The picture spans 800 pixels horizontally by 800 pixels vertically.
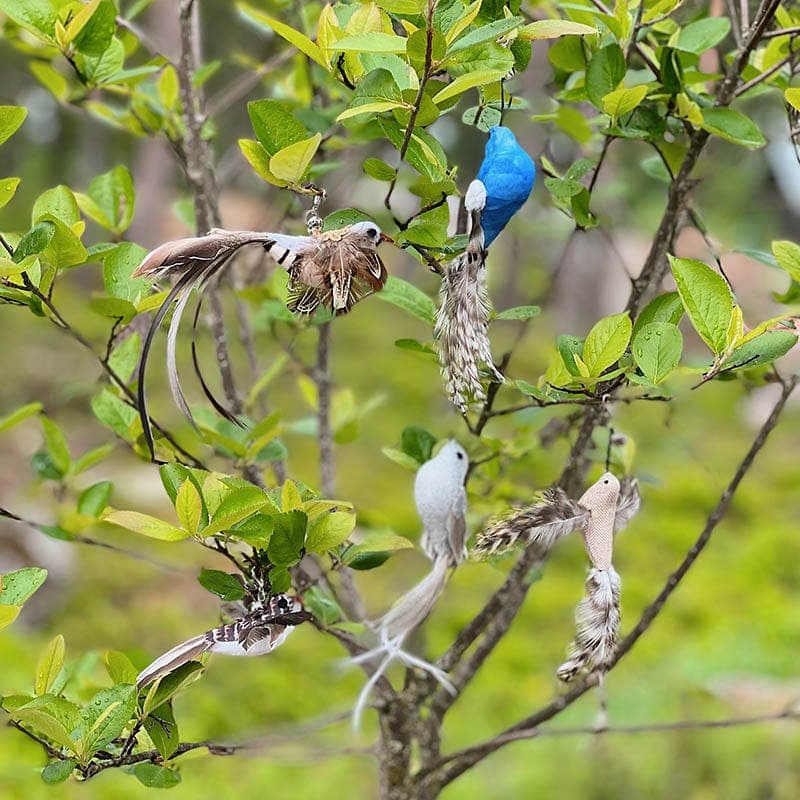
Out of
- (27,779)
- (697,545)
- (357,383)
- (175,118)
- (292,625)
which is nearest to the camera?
(292,625)

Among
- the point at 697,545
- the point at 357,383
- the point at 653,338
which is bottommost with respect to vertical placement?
the point at 357,383

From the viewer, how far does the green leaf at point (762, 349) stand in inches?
21.2

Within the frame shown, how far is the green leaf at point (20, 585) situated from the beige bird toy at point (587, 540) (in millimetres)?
273

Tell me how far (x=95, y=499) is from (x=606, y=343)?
0.48m

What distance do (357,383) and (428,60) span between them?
Result: 4288mm

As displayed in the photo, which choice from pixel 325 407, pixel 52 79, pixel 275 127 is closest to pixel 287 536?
pixel 275 127

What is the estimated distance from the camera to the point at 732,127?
639 millimetres

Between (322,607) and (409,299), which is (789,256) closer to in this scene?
(409,299)

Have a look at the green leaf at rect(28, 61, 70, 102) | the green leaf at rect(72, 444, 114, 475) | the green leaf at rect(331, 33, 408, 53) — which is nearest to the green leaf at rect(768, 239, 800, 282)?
the green leaf at rect(331, 33, 408, 53)

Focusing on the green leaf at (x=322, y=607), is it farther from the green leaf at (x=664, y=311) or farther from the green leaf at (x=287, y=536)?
the green leaf at (x=664, y=311)

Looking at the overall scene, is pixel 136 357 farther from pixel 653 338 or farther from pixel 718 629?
pixel 718 629

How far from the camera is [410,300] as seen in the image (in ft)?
2.17

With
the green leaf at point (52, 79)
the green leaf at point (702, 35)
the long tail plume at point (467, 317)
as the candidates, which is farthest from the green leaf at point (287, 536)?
the green leaf at point (52, 79)

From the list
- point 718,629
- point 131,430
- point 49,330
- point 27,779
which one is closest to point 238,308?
point 131,430
